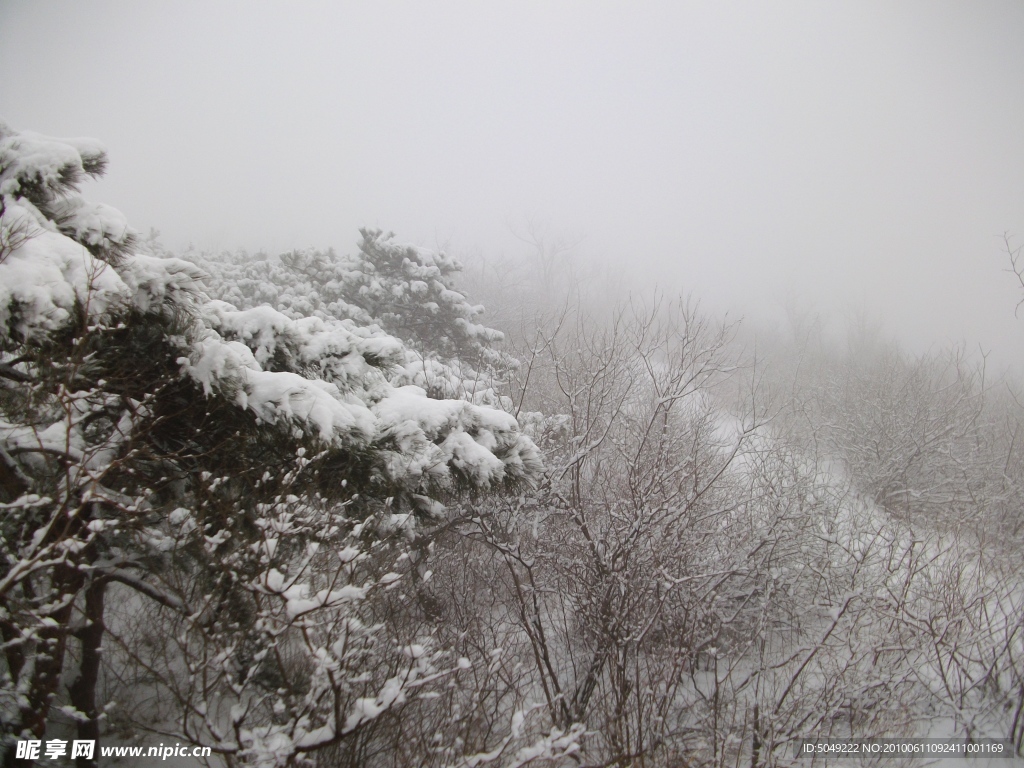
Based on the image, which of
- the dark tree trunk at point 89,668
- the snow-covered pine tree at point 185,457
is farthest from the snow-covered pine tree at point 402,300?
the dark tree trunk at point 89,668

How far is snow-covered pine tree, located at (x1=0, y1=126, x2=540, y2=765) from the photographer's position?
217 cm


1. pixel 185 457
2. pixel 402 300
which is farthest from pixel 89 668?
pixel 402 300

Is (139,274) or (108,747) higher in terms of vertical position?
(139,274)

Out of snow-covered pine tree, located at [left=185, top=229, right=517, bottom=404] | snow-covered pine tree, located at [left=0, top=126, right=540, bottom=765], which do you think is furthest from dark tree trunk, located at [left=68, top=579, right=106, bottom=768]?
snow-covered pine tree, located at [left=185, top=229, right=517, bottom=404]

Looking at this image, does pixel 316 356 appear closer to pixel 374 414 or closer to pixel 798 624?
pixel 374 414

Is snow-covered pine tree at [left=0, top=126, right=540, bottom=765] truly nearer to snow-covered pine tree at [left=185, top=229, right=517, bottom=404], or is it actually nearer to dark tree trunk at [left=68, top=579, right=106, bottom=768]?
dark tree trunk at [left=68, top=579, right=106, bottom=768]

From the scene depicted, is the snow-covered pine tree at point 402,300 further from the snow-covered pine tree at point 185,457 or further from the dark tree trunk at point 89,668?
the dark tree trunk at point 89,668

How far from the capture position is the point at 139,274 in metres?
2.71

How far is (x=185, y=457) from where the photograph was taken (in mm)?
2461

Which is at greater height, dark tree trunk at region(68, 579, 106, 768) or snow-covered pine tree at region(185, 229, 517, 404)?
snow-covered pine tree at region(185, 229, 517, 404)

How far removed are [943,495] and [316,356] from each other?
459 inches

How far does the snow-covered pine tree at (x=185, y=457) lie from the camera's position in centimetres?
217

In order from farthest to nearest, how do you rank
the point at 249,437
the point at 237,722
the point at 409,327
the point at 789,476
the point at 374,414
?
the point at 409,327 → the point at 789,476 → the point at 374,414 → the point at 249,437 → the point at 237,722

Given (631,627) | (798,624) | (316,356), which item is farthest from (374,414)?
(798,624)
